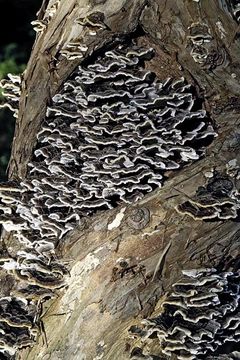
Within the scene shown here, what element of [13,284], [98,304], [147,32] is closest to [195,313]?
[98,304]

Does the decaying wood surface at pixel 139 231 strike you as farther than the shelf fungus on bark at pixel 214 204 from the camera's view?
Yes

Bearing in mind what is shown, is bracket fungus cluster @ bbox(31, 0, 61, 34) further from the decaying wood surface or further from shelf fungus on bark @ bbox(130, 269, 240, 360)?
shelf fungus on bark @ bbox(130, 269, 240, 360)

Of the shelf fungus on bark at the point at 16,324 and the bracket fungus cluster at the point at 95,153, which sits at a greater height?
the bracket fungus cluster at the point at 95,153

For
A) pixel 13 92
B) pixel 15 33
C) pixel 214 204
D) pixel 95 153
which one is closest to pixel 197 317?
pixel 214 204

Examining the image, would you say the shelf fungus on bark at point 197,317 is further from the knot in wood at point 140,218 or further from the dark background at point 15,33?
the dark background at point 15,33

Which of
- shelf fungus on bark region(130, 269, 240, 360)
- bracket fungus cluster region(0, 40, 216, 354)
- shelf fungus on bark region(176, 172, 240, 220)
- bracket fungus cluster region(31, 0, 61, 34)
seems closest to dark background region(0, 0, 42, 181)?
bracket fungus cluster region(31, 0, 61, 34)

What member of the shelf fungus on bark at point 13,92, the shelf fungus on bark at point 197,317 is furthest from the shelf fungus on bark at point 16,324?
the shelf fungus on bark at point 13,92
